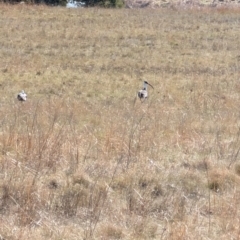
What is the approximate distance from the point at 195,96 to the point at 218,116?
11.3ft

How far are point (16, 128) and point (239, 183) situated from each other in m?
2.66

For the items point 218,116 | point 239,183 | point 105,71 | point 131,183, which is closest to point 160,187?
point 131,183

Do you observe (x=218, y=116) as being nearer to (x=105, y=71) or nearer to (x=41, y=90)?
(x=41, y=90)

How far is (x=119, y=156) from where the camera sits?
5953 mm

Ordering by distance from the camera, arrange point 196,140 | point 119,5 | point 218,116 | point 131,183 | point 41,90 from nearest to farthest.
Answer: point 131,183 → point 196,140 → point 218,116 → point 41,90 → point 119,5

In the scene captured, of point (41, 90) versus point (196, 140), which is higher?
point (196, 140)

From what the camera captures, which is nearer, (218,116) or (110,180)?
(110,180)

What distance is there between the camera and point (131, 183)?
5.17 metres

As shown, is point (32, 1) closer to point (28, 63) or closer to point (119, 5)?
point (119, 5)

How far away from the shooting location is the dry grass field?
447 cm

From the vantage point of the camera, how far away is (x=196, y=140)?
6.76 metres

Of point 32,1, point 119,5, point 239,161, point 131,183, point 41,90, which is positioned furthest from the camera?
point 119,5

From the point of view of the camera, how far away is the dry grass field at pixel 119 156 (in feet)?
14.7

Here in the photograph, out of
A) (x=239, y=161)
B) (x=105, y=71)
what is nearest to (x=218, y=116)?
A: (x=239, y=161)
